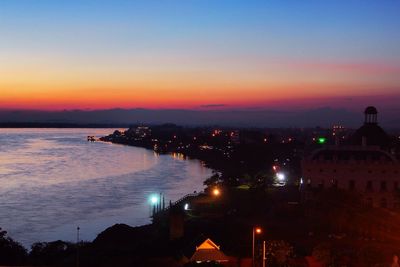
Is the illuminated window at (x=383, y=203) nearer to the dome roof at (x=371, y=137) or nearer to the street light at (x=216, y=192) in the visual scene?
the dome roof at (x=371, y=137)

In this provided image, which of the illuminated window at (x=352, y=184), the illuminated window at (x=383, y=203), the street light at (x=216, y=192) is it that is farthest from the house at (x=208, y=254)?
the street light at (x=216, y=192)

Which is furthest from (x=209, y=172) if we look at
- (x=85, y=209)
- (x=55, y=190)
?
(x=85, y=209)

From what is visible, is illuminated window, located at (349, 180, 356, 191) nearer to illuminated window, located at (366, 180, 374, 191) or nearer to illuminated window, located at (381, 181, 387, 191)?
illuminated window, located at (366, 180, 374, 191)

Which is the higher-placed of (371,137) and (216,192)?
(371,137)

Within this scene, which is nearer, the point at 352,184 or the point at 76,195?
the point at 352,184

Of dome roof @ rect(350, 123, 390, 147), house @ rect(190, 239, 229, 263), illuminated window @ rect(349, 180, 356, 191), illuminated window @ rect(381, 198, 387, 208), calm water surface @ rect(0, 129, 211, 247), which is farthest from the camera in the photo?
calm water surface @ rect(0, 129, 211, 247)

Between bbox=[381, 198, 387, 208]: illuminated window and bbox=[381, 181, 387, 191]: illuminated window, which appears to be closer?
bbox=[381, 198, 387, 208]: illuminated window

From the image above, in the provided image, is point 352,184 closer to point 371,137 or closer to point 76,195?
point 371,137

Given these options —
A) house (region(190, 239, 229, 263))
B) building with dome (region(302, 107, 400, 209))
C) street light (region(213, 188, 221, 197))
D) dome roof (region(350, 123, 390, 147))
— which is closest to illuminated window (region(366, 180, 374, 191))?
building with dome (region(302, 107, 400, 209))

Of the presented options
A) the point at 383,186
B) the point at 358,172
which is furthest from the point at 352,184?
the point at 383,186
